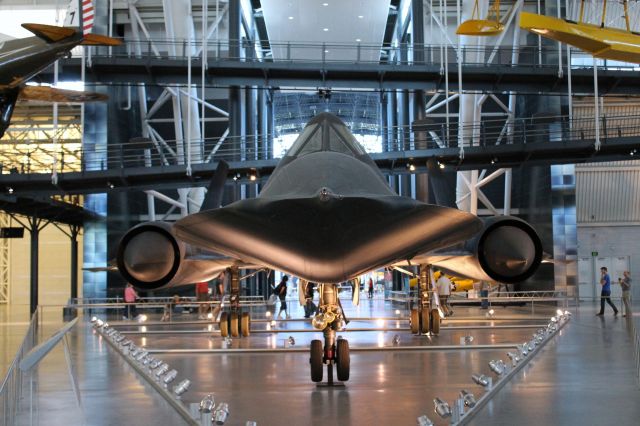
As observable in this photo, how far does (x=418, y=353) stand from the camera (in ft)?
38.1

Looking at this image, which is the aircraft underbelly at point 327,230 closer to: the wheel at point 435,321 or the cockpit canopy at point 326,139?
the cockpit canopy at point 326,139

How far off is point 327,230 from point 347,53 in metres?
36.2

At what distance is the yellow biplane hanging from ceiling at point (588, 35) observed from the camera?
1623 centimetres

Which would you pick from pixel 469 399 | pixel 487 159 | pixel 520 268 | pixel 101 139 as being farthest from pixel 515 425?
pixel 101 139

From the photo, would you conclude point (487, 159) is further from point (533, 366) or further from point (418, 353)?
point (533, 366)

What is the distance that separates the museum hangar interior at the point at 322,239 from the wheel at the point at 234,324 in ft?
0.10

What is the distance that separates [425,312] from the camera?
14.5m

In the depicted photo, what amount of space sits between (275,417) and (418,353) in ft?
19.2

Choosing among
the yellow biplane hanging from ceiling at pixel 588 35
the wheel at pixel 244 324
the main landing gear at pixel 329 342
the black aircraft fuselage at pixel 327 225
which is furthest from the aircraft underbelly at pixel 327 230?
Answer: the yellow biplane hanging from ceiling at pixel 588 35

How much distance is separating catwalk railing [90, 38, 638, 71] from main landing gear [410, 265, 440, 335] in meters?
12.5

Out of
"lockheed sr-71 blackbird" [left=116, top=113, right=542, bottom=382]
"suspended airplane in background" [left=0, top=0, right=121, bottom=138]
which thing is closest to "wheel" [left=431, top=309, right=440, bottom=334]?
"lockheed sr-71 blackbird" [left=116, top=113, right=542, bottom=382]

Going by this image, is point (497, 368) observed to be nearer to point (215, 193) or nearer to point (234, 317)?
point (215, 193)

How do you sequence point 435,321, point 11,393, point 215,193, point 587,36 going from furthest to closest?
point 587,36
point 435,321
point 215,193
point 11,393

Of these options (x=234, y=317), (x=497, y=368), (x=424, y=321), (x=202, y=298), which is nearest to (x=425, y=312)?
(x=424, y=321)
